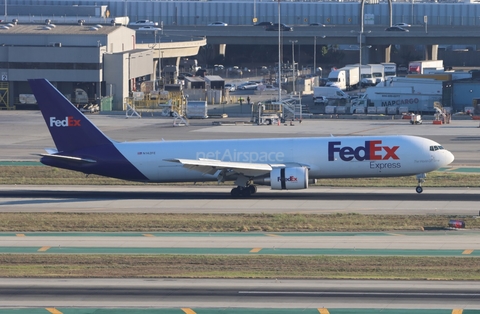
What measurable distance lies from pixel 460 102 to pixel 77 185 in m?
71.0

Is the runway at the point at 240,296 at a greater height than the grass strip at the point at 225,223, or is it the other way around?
the grass strip at the point at 225,223

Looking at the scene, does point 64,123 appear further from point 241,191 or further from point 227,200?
point 241,191

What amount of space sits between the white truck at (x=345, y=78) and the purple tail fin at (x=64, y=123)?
282ft

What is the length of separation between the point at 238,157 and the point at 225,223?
978 centimetres

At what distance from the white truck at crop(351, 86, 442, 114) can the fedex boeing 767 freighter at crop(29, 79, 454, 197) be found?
2363 inches

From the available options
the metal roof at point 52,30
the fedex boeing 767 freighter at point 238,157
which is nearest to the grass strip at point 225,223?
the fedex boeing 767 freighter at point 238,157

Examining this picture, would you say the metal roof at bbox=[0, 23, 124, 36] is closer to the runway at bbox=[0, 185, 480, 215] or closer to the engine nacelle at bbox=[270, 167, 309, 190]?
the runway at bbox=[0, 185, 480, 215]

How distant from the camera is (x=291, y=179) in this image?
50.1m

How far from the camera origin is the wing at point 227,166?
50.2m

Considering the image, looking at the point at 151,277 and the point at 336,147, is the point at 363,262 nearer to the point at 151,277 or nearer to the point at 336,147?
the point at 151,277

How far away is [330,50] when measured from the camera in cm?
19962

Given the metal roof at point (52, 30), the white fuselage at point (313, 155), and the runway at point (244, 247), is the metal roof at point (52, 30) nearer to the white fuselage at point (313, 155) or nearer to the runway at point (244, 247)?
the runway at point (244, 247)

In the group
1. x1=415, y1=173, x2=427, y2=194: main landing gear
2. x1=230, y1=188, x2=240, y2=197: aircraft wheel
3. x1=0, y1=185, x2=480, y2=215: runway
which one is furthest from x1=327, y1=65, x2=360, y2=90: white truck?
x1=230, y1=188, x2=240, y2=197: aircraft wheel

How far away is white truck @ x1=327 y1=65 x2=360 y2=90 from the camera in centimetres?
13662
